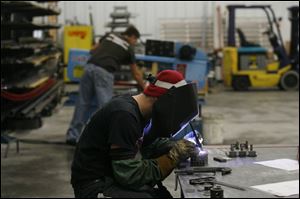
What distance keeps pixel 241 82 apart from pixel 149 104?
891cm

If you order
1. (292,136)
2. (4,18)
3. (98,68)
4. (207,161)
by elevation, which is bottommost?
(292,136)

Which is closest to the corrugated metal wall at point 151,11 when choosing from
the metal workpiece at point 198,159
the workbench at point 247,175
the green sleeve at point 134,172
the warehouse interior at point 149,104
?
the warehouse interior at point 149,104

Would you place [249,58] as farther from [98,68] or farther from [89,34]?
[98,68]

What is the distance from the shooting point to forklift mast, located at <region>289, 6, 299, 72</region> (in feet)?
34.9

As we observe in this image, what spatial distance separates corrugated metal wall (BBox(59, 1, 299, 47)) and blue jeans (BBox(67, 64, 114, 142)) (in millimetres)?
8067

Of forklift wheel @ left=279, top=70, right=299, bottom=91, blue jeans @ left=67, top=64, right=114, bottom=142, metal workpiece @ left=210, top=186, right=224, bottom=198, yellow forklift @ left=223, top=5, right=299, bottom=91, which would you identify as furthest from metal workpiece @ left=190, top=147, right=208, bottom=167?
forklift wheel @ left=279, top=70, right=299, bottom=91

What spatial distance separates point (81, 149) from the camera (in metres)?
2.25

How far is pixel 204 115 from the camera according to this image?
17.2 feet

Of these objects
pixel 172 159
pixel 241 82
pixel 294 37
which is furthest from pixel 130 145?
pixel 294 37

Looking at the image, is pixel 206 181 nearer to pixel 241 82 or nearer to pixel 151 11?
pixel 241 82

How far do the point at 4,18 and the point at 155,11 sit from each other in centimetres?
664

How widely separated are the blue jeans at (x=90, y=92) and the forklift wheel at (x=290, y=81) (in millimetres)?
6101

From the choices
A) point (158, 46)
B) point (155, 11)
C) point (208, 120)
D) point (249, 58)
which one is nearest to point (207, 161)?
point (208, 120)

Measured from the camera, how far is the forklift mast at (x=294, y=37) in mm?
10625
